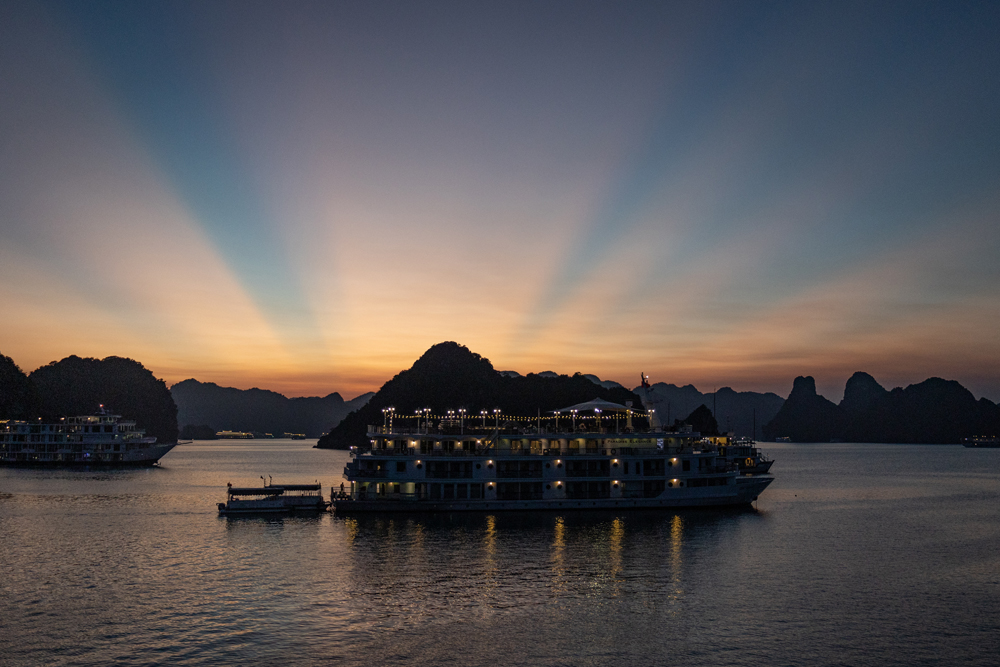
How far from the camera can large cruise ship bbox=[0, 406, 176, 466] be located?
15475 cm

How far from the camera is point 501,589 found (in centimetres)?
4131

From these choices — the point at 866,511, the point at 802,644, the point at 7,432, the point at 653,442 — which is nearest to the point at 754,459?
the point at 866,511

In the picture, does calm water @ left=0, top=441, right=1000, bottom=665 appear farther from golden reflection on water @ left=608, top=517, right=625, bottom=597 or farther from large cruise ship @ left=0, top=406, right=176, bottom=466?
→ large cruise ship @ left=0, top=406, right=176, bottom=466

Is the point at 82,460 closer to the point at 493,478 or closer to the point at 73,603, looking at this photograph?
the point at 493,478

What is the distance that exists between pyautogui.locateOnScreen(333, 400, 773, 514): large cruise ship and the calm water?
265 centimetres

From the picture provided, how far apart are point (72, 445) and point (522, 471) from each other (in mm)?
130650

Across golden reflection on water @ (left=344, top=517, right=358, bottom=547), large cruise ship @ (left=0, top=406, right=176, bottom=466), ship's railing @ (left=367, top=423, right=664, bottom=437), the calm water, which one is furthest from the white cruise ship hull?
large cruise ship @ (left=0, top=406, right=176, bottom=466)

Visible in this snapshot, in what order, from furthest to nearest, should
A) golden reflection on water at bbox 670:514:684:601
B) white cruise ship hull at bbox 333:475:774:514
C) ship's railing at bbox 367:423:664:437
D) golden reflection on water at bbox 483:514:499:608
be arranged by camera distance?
ship's railing at bbox 367:423:664:437 < white cruise ship hull at bbox 333:475:774:514 < golden reflection on water at bbox 670:514:684:601 < golden reflection on water at bbox 483:514:499:608

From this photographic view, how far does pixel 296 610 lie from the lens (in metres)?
37.0

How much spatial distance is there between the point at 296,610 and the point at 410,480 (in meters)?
31.3

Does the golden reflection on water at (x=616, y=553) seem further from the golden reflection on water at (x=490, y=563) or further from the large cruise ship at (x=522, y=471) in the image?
the golden reflection on water at (x=490, y=563)

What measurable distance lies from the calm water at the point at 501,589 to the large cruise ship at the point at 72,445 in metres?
92.1

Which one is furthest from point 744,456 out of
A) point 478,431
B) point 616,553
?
point 616,553

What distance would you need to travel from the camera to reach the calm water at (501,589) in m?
31.7
